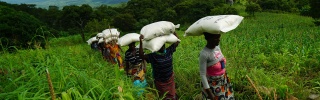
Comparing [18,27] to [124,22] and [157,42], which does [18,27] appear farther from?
[124,22]

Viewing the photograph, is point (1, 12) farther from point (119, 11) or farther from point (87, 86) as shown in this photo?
point (119, 11)

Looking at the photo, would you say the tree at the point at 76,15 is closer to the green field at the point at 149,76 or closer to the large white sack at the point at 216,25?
the green field at the point at 149,76

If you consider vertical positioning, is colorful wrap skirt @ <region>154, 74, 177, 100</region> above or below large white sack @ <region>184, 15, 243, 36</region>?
below

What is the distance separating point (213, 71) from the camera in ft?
9.32

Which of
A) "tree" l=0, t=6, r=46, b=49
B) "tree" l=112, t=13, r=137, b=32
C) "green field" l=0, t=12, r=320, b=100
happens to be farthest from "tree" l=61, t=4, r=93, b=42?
"green field" l=0, t=12, r=320, b=100

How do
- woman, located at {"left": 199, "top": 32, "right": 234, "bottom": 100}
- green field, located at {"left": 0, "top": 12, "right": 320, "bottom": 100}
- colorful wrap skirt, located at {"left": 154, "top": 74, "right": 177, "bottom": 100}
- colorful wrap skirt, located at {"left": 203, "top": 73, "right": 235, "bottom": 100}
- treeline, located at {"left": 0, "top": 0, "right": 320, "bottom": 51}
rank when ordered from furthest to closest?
1. treeline, located at {"left": 0, "top": 0, "right": 320, "bottom": 51}
2. colorful wrap skirt, located at {"left": 154, "top": 74, "right": 177, "bottom": 100}
3. colorful wrap skirt, located at {"left": 203, "top": 73, "right": 235, "bottom": 100}
4. woman, located at {"left": 199, "top": 32, "right": 234, "bottom": 100}
5. green field, located at {"left": 0, "top": 12, "right": 320, "bottom": 100}

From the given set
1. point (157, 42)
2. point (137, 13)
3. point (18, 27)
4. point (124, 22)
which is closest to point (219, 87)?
point (157, 42)

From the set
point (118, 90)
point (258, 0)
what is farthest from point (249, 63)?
point (258, 0)

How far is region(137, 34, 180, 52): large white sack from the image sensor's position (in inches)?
127

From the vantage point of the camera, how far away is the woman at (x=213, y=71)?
2734 millimetres

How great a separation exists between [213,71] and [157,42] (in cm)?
84

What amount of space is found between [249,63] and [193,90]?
1.53 meters

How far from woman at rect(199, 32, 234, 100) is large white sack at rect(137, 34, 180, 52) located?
26.5 inches

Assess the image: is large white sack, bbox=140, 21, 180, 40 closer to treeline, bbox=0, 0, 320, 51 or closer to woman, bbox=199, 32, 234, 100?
woman, bbox=199, 32, 234, 100
